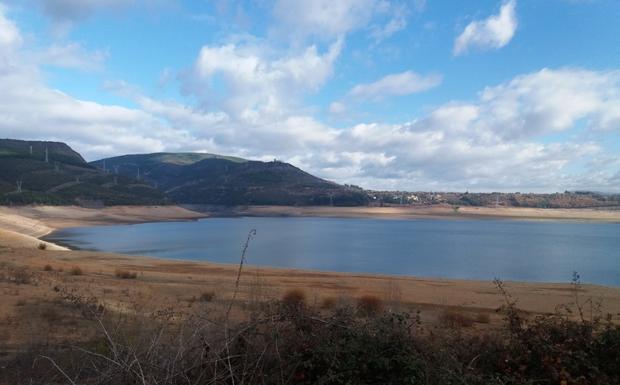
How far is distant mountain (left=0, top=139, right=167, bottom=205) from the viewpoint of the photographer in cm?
8981

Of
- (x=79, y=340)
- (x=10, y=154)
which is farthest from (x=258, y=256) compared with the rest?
(x=10, y=154)

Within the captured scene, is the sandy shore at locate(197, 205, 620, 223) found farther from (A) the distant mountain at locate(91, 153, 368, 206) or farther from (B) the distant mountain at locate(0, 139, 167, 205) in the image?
(B) the distant mountain at locate(0, 139, 167, 205)

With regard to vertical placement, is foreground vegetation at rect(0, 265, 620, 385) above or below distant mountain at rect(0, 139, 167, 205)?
below

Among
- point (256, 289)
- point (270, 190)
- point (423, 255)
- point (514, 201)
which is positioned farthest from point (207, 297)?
point (514, 201)

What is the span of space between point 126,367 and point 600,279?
3122 cm

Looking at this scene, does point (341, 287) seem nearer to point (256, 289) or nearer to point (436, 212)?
point (256, 289)

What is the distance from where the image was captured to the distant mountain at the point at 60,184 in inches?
3536

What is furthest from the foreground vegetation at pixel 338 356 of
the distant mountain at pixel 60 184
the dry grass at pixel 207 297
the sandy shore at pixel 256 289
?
the distant mountain at pixel 60 184

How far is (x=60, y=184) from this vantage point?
110m

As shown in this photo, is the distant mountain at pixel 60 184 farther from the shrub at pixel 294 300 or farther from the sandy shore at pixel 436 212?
the shrub at pixel 294 300

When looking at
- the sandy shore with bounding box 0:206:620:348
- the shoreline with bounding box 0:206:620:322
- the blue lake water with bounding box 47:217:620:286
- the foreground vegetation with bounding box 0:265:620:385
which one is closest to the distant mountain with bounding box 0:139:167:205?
the blue lake water with bounding box 47:217:620:286

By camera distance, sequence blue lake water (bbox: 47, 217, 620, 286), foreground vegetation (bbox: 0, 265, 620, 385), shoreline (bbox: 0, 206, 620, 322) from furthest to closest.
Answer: blue lake water (bbox: 47, 217, 620, 286)
shoreline (bbox: 0, 206, 620, 322)
foreground vegetation (bbox: 0, 265, 620, 385)

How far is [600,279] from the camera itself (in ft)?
93.8

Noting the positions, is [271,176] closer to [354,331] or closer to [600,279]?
[600,279]
